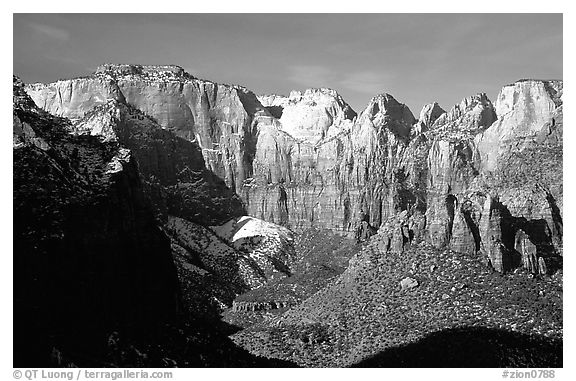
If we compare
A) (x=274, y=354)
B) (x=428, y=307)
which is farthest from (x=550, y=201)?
(x=274, y=354)

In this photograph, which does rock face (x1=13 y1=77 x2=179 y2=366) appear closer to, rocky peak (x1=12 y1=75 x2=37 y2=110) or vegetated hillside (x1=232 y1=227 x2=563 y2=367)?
rocky peak (x1=12 y1=75 x2=37 y2=110)

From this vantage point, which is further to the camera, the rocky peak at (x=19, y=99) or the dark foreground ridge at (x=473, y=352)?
the dark foreground ridge at (x=473, y=352)

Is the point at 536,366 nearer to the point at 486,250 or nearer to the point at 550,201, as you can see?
the point at 486,250

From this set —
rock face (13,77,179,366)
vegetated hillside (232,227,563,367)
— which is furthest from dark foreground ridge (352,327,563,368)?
rock face (13,77,179,366)

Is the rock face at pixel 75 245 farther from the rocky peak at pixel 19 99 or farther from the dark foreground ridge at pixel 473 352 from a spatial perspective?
the dark foreground ridge at pixel 473 352

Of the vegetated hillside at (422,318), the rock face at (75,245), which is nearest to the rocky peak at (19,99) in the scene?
the rock face at (75,245)

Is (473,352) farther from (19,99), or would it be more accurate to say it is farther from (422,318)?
(19,99)

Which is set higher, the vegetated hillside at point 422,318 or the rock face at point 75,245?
the rock face at point 75,245
